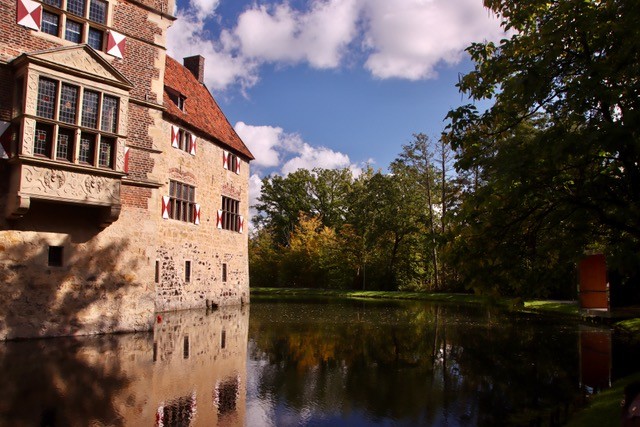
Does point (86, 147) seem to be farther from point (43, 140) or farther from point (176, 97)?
point (176, 97)

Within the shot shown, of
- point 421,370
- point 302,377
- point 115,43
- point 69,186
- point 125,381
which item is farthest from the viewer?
point 115,43

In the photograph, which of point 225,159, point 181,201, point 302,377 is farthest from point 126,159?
point 225,159

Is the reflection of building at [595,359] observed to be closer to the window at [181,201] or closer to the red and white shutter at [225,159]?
the window at [181,201]

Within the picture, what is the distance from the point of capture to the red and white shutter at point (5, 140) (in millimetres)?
11924

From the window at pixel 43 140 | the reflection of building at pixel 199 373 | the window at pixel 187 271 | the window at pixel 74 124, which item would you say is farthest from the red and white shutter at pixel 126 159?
the window at pixel 187 271

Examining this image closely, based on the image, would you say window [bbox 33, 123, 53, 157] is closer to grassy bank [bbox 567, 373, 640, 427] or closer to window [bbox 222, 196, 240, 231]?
grassy bank [bbox 567, 373, 640, 427]

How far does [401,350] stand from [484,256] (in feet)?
23.5

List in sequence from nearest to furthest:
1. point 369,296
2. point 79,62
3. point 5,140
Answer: point 5,140, point 79,62, point 369,296

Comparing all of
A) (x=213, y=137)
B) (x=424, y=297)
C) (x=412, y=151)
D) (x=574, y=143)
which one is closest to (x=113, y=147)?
(x=213, y=137)

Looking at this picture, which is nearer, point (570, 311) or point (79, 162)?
point (79, 162)

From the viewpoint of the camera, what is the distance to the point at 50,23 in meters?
13.1

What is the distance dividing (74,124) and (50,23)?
9.26ft

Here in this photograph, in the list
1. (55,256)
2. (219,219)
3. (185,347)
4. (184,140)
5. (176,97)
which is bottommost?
(185,347)

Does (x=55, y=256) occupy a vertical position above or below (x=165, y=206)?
below
